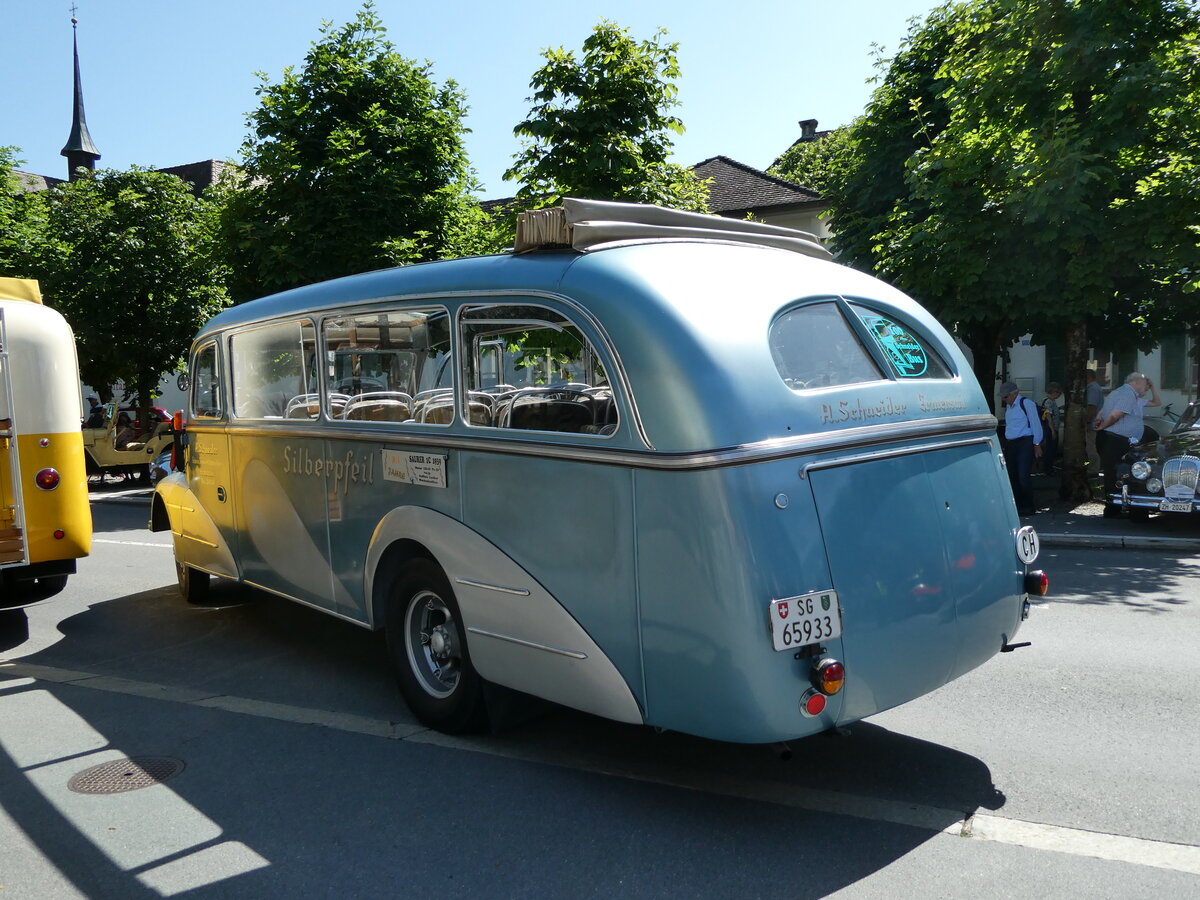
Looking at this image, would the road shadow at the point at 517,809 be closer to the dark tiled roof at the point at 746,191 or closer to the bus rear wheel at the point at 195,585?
the bus rear wheel at the point at 195,585

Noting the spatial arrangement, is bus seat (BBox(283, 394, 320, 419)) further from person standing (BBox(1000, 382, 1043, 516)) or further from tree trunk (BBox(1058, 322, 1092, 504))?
tree trunk (BBox(1058, 322, 1092, 504))

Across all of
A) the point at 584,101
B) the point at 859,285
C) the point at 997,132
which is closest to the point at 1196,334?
the point at 997,132

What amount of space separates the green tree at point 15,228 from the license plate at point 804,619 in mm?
23477

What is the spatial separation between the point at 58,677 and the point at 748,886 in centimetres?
490

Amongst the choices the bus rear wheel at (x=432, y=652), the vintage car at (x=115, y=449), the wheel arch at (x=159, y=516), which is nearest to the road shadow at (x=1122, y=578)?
the bus rear wheel at (x=432, y=652)

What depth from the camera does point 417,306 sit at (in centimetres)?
517

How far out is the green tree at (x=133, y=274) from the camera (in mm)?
22750

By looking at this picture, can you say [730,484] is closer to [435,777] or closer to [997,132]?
[435,777]

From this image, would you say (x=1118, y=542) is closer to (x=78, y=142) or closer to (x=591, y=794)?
(x=591, y=794)

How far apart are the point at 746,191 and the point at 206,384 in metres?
29.6

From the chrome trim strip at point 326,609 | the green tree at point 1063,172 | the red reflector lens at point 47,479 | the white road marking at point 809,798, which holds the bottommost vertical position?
the white road marking at point 809,798

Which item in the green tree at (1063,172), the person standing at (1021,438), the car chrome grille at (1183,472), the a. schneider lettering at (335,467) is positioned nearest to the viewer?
the a. schneider lettering at (335,467)

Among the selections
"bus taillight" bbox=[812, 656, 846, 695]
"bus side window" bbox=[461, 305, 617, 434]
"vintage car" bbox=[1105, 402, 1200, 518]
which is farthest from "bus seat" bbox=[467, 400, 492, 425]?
"vintage car" bbox=[1105, 402, 1200, 518]

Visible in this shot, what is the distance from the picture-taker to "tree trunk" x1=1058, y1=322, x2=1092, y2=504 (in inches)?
547
